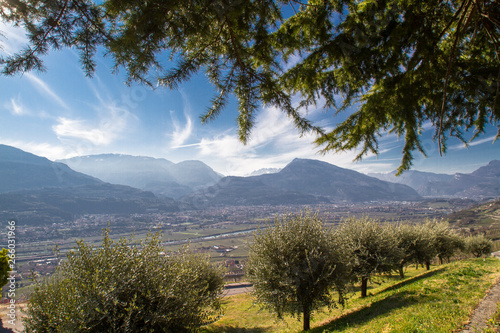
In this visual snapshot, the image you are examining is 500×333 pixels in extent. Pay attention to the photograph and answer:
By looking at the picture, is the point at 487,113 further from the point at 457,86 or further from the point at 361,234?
the point at 361,234

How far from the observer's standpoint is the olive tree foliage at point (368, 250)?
14555mm

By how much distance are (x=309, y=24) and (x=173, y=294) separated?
7033 millimetres

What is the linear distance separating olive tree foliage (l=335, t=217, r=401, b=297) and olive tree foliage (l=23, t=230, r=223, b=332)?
456 inches

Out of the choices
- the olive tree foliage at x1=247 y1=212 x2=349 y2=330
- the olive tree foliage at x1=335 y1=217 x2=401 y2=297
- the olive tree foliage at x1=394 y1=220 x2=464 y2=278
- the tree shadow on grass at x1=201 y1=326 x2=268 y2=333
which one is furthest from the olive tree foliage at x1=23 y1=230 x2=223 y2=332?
the olive tree foliage at x1=394 y1=220 x2=464 y2=278

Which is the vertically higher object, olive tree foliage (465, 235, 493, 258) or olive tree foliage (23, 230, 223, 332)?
olive tree foliage (23, 230, 223, 332)

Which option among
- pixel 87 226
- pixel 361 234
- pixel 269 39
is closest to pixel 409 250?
pixel 361 234

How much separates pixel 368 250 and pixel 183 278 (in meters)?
13.7

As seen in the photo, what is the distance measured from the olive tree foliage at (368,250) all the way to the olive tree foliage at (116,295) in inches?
456

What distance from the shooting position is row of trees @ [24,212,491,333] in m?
5.07

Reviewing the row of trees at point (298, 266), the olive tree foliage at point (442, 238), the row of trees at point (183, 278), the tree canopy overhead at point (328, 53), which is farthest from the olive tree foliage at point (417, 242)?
the tree canopy overhead at point (328, 53)

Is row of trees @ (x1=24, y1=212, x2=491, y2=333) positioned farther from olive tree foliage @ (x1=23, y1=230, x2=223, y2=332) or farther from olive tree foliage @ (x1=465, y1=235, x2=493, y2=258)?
olive tree foliage @ (x1=465, y1=235, x2=493, y2=258)

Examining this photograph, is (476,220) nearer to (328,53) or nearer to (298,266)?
(298,266)

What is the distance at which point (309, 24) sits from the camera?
3.71m

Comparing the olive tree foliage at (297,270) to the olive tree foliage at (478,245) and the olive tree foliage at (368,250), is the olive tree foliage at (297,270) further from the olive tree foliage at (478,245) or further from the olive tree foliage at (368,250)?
the olive tree foliage at (478,245)
